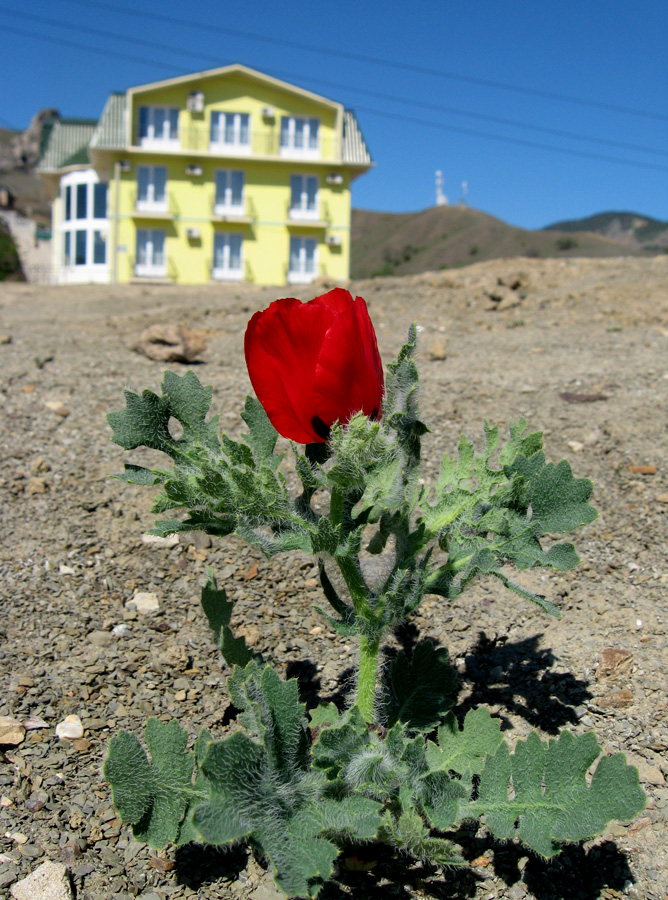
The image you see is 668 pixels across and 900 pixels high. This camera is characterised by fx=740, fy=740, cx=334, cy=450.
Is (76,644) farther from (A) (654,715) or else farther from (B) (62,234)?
(B) (62,234)

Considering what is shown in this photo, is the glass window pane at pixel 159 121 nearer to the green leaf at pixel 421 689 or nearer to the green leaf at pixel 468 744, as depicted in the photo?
the green leaf at pixel 421 689

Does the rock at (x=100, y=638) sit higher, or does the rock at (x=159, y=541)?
the rock at (x=159, y=541)

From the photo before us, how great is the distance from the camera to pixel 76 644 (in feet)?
7.37

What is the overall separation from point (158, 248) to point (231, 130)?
13.8ft

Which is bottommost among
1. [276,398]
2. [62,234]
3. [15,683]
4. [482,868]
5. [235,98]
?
[482,868]

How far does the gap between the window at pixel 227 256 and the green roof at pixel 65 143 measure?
6.35 meters

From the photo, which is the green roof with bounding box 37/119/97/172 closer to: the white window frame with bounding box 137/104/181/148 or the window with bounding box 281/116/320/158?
the white window frame with bounding box 137/104/181/148

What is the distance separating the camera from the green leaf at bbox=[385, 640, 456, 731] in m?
1.77

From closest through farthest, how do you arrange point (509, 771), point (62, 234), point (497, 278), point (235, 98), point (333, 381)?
1. point (333, 381)
2. point (509, 771)
3. point (497, 278)
4. point (235, 98)
5. point (62, 234)

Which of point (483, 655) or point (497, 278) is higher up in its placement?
point (497, 278)

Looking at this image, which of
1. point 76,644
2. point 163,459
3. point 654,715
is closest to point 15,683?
point 76,644

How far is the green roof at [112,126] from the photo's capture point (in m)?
21.5

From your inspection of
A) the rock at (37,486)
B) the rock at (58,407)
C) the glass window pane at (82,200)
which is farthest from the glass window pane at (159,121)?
the rock at (37,486)

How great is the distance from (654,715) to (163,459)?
2.02 meters
